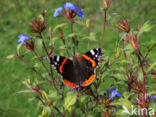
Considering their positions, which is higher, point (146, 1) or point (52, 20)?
point (146, 1)

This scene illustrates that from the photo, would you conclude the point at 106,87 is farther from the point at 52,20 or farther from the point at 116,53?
the point at 52,20

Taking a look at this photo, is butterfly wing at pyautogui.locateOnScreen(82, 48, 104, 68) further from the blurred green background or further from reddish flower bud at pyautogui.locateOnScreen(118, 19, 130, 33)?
the blurred green background

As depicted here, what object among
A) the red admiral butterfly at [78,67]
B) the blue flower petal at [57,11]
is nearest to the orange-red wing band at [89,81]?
the red admiral butterfly at [78,67]

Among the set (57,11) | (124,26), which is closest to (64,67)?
(57,11)

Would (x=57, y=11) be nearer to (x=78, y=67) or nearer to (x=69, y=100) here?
(x=78, y=67)

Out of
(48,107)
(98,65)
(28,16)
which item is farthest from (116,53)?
(28,16)

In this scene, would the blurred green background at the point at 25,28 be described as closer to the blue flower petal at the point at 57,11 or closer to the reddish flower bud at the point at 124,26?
the blue flower petal at the point at 57,11

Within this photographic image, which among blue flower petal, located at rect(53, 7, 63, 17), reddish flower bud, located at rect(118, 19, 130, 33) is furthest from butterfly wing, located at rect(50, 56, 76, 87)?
reddish flower bud, located at rect(118, 19, 130, 33)
